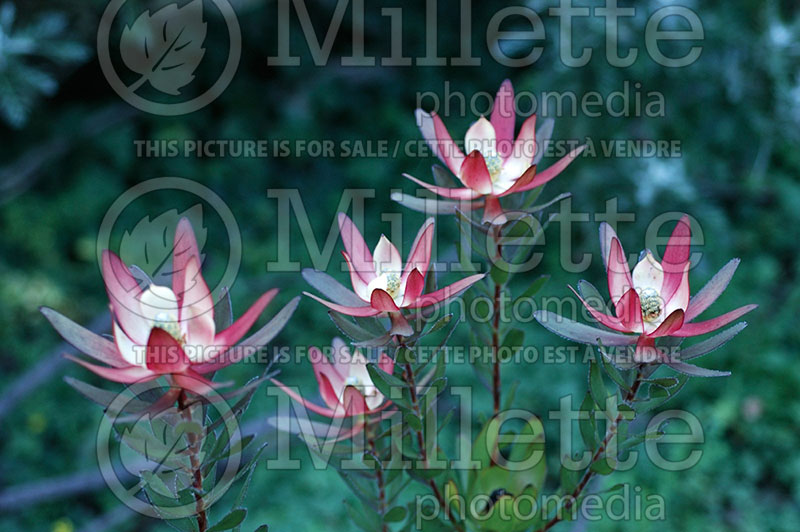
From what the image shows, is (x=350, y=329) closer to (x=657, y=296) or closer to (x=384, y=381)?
(x=384, y=381)

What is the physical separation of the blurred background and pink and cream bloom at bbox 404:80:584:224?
2.83 ft

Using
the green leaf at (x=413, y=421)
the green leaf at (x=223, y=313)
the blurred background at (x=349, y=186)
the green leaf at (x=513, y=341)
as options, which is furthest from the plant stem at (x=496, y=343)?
the blurred background at (x=349, y=186)

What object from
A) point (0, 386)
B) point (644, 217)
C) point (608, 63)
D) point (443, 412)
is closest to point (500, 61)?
point (608, 63)

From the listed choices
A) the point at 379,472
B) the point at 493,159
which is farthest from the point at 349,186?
the point at 379,472

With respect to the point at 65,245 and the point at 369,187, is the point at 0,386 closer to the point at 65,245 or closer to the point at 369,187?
the point at 65,245

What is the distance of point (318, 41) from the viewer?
7.23 ft

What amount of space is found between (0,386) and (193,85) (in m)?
0.95

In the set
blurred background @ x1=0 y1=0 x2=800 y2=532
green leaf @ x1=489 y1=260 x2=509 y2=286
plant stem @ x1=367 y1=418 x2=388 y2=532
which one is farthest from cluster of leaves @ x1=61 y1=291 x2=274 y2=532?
blurred background @ x1=0 y1=0 x2=800 y2=532

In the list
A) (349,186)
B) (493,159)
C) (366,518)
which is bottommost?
(366,518)

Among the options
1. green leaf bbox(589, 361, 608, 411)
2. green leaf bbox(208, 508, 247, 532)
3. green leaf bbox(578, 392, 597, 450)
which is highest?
green leaf bbox(589, 361, 608, 411)

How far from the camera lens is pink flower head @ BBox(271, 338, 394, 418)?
0.56 metres

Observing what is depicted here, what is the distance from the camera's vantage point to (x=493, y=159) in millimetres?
653

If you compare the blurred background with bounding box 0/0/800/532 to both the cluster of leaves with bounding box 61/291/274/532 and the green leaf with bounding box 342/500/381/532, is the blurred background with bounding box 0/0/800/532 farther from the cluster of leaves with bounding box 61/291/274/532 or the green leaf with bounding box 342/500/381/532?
the cluster of leaves with bounding box 61/291/274/532

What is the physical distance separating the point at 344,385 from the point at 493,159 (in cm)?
24
